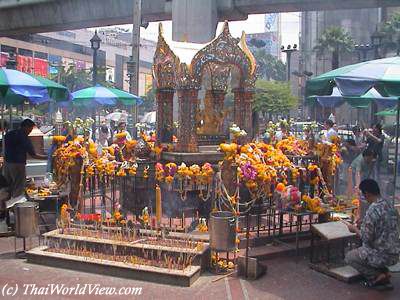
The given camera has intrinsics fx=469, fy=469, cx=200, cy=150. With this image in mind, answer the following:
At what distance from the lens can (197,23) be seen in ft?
58.5

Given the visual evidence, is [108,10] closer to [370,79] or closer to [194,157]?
[194,157]

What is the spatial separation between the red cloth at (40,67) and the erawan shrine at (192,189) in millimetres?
63418

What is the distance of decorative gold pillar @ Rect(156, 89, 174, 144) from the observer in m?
10.8

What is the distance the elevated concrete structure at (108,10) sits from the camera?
17000 millimetres

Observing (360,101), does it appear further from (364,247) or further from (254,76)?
(364,247)

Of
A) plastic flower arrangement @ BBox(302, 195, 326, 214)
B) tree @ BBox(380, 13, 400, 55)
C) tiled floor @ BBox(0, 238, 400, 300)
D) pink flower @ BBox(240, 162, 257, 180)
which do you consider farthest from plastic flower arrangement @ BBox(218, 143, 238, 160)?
tree @ BBox(380, 13, 400, 55)

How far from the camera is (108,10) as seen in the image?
68.7 feet

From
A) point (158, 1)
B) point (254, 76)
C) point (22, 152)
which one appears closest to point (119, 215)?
point (22, 152)

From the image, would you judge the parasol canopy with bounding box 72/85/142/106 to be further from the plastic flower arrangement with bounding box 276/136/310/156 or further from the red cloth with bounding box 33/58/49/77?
the red cloth with bounding box 33/58/49/77

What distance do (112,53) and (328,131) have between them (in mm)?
97166

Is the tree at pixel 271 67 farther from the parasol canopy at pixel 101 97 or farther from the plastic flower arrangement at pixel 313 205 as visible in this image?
the plastic flower arrangement at pixel 313 205

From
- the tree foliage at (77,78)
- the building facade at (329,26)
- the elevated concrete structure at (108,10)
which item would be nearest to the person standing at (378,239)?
the elevated concrete structure at (108,10)

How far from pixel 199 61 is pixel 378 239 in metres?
5.14

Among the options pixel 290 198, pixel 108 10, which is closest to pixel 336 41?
pixel 108 10
